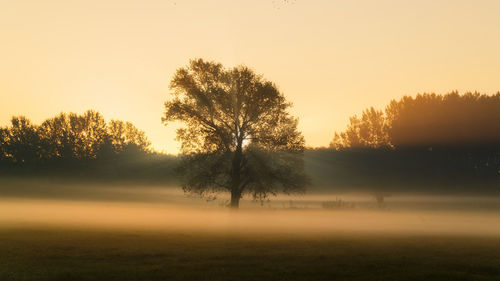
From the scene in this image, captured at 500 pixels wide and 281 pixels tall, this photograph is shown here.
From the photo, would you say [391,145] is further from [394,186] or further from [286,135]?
[286,135]

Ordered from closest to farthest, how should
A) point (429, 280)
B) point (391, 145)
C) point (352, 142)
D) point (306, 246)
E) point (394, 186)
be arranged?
point (429, 280), point (306, 246), point (394, 186), point (391, 145), point (352, 142)

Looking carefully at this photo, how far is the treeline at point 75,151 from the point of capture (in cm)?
13388

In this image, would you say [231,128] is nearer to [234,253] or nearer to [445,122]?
[234,253]

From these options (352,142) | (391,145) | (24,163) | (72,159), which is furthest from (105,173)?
(391,145)

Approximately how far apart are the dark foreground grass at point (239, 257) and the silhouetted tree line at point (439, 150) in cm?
6935

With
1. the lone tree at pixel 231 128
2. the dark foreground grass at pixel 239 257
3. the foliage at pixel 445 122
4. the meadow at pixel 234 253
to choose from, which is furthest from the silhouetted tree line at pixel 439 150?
the dark foreground grass at pixel 239 257

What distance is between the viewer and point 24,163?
14312cm

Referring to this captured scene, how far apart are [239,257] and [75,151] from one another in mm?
128118

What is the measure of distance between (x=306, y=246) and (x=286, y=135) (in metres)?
29.2

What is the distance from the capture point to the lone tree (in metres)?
55.8

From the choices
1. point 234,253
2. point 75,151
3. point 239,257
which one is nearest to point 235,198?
point 234,253

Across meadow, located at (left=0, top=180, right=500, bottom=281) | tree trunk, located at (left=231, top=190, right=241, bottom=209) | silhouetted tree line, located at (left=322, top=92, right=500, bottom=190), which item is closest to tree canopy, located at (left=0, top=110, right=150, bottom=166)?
silhouetted tree line, located at (left=322, top=92, right=500, bottom=190)

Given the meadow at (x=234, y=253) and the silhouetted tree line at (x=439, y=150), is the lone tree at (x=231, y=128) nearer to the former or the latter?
the meadow at (x=234, y=253)

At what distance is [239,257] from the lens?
2397 centimetres
